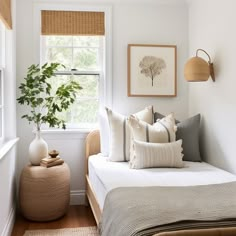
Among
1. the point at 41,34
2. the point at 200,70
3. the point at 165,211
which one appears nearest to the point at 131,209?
the point at 165,211

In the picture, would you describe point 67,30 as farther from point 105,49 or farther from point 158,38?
point 158,38

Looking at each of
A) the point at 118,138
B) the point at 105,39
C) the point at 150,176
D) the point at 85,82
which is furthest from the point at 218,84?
the point at 85,82

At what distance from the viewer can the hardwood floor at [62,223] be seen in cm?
313

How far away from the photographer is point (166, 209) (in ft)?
5.61

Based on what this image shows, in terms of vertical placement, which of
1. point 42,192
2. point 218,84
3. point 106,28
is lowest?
point 42,192

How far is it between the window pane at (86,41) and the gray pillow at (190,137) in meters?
1.29

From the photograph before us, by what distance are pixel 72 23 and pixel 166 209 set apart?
2.55 m

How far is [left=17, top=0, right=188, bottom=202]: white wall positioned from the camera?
363 cm

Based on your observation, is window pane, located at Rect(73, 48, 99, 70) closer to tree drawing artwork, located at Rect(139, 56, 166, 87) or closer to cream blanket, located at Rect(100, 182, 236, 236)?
tree drawing artwork, located at Rect(139, 56, 166, 87)

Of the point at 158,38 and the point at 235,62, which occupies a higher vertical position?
the point at 158,38

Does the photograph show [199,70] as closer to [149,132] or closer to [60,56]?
[149,132]

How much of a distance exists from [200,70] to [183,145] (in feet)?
2.43

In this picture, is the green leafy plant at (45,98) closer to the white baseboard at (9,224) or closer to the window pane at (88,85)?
the window pane at (88,85)

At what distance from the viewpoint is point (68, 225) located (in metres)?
3.20
